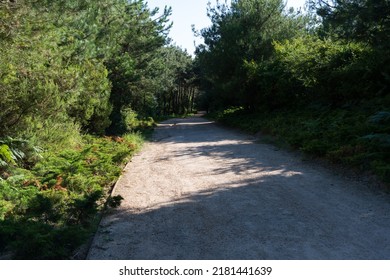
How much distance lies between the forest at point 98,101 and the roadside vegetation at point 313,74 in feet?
0.17

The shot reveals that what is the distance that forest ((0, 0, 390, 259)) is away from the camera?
6.25 meters

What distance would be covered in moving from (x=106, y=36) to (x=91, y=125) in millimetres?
3925

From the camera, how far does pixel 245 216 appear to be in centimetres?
593

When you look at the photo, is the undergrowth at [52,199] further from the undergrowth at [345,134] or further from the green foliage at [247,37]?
the green foliage at [247,37]

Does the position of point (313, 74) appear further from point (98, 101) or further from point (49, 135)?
point (49, 135)

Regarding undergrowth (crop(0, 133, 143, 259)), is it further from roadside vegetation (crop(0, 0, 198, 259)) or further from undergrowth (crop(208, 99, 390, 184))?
undergrowth (crop(208, 99, 390, 184))

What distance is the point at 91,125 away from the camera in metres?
15.9

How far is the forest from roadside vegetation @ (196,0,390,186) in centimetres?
5

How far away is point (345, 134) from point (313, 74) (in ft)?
23.6

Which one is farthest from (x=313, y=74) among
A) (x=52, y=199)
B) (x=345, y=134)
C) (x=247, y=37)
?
(x=52, y=199)

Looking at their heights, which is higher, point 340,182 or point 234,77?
point 234,77

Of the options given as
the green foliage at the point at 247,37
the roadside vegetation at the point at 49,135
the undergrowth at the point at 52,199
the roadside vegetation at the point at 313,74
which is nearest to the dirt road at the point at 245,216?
the undergrowth at the point at 52,199

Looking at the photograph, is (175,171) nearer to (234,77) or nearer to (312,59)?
(312,59)
